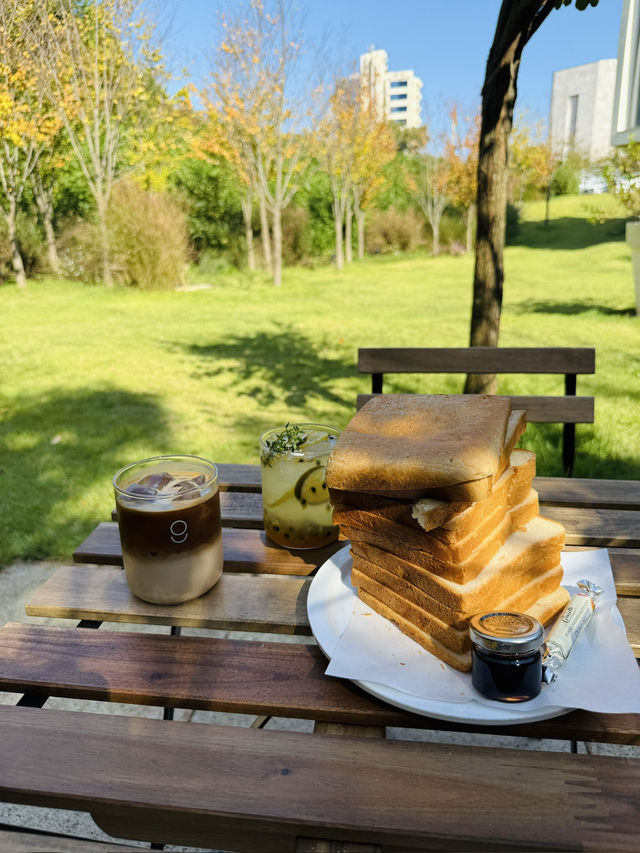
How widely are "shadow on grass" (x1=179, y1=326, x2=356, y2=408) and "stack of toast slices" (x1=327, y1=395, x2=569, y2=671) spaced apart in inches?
179

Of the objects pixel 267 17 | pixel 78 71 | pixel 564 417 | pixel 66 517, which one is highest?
pixel 267 17

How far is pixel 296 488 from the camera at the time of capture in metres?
1.39

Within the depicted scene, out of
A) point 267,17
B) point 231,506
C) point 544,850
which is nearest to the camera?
Result: point 544,850

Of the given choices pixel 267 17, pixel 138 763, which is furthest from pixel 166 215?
pixel 138 763

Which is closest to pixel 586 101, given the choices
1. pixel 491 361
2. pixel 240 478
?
pixel 491 361

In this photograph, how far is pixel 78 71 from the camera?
13.2m

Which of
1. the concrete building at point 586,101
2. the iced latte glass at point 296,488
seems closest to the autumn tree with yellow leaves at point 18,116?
the iced latte glass at point 296,488

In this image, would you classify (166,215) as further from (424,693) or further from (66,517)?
(424,693)

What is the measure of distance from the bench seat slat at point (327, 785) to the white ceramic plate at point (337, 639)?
2.0 inches

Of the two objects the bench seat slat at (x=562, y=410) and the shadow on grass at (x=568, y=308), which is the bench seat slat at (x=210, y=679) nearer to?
the bench seat slat at (x=562, y=410)

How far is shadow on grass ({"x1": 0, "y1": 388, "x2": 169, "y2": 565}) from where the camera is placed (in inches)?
149

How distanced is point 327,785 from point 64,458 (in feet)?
14.5

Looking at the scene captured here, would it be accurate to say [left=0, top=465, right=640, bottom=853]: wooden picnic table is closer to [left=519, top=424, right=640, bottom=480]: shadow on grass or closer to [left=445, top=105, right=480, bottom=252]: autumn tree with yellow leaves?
[left=519, top=424, right=640, bottom=480]: shadow on grass

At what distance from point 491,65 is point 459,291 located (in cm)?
1025
